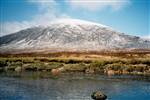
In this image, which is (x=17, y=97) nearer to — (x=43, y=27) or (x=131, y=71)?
(x=131, y=71)

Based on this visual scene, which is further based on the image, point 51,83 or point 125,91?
point 51,83

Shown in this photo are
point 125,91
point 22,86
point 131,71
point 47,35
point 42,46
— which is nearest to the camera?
point 125,91

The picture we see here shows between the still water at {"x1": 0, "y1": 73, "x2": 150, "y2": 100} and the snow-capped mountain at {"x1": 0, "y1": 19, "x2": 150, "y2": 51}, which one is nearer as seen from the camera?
the still water at {"x1": 0, "y1": 73, "x2": 150, "y2": 100}

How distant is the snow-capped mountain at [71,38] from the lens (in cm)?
14162

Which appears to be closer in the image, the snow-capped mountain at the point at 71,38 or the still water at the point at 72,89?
the still water at the point at 72,89

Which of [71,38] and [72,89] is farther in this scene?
[71,38]

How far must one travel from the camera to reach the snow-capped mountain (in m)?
142

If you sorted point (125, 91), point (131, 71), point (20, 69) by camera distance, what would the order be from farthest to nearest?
1. point (20, 69)
2. point (131, 71)
3. point (125, 91)

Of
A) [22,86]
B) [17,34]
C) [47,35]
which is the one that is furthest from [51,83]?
[17,34]

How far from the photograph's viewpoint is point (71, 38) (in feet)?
516

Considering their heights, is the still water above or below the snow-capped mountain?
below

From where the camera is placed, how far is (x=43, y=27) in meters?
172

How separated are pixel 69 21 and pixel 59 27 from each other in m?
13.9

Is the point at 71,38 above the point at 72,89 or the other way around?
above
